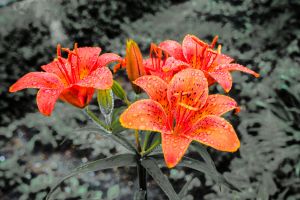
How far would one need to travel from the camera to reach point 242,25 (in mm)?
3527

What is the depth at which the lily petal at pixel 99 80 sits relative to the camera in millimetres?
903

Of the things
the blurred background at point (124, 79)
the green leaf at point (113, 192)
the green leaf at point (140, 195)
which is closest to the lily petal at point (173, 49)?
the green leaf at point (140, 195)

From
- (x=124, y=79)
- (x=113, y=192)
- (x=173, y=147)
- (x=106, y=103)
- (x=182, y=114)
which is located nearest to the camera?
(x=173, y=147)

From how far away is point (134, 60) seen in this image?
0.99 metres

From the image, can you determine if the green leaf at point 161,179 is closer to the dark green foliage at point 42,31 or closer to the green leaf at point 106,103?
the green leaf at point 106,103

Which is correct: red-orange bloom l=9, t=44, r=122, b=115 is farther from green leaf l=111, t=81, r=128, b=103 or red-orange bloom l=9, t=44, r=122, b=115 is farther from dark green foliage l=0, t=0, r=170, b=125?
dark green foliage l=0, t=0, r=170, b=125

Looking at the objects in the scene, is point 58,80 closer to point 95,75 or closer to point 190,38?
point 95,75

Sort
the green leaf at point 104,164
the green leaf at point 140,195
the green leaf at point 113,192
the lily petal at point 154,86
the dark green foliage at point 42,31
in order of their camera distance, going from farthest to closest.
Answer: the dark green foliage at point 42,31 → the green leaf at point 113,192 → the green leaf at point 140,195 → the green leaf at point 104,164 → the lily petal at point 154,86

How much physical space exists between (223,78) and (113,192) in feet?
4.50

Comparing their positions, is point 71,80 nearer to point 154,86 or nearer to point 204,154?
point 154,86

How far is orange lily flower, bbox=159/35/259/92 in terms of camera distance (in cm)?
→ 100

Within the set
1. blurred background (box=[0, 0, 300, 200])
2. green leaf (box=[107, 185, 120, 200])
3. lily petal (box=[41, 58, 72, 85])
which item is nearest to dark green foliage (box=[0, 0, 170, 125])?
blurred background (box=[0, 0, 300, 200])

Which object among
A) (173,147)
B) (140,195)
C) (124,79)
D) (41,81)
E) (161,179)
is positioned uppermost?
(41,81)

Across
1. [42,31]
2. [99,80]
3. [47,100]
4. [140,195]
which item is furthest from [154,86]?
[42,31]
